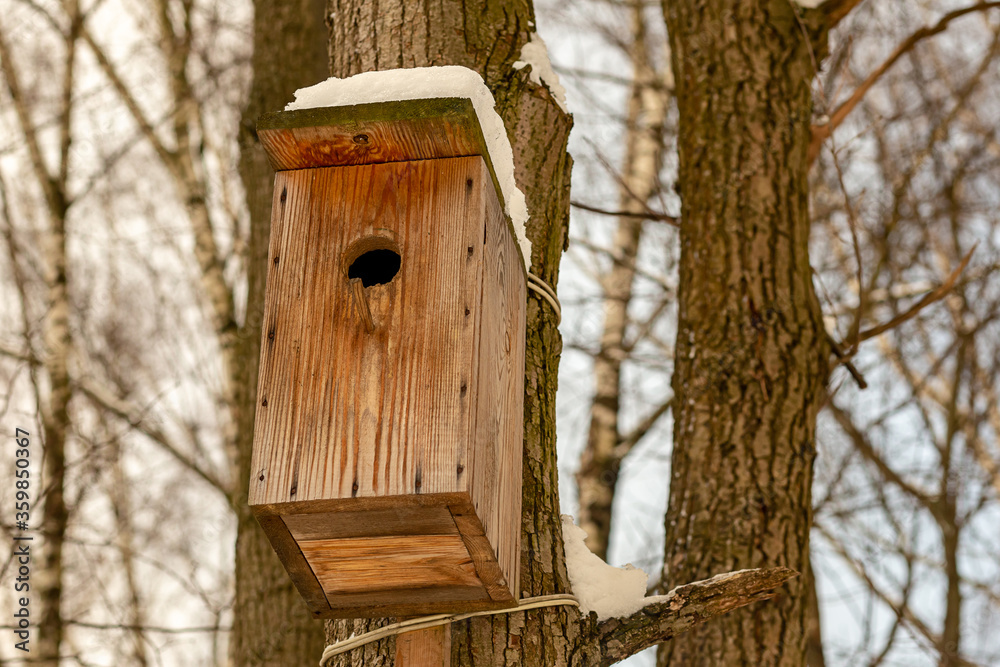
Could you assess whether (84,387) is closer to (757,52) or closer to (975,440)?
(757,52)

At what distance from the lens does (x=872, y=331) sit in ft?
12.3

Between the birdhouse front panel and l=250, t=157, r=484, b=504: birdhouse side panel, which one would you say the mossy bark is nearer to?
the birdhouse front panel

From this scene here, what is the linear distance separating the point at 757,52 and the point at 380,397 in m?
2.56

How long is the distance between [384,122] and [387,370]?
47 centimetres

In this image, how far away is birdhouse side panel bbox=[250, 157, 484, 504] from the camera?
1.90m

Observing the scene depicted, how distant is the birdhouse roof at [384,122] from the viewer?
2055mm

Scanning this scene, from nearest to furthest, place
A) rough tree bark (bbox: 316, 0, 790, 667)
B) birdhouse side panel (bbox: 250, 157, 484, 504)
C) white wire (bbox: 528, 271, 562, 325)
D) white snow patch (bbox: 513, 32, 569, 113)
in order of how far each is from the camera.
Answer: birdhouse side panel (bbox: 250, 157, 484, 504), rough tree bark (bbox: 316, 0, 790, 667), white wire (bbox: 528, 271, 562, 325), white snow patch (bbox: 513, 32, 569, 113)

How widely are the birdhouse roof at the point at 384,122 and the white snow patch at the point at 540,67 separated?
60cm

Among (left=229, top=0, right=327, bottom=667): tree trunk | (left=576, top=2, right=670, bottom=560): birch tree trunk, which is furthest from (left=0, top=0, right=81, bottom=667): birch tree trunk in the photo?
(left=576, top=2, right=670, bottom=560): birch tree trunk

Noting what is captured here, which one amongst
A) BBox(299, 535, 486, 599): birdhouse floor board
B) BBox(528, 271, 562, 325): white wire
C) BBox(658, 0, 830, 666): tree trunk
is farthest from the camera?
BBox(658, 0, 830, 666): tree trunk

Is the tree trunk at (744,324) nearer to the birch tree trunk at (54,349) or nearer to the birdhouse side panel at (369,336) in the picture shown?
the birdhouse side panel at (369,336)

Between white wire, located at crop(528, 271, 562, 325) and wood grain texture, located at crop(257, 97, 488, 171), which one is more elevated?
wood grain texture, located at crop(257, 97, 488, 171)

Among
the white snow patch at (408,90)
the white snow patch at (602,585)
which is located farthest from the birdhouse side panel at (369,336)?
the white snow patch at (602,585)

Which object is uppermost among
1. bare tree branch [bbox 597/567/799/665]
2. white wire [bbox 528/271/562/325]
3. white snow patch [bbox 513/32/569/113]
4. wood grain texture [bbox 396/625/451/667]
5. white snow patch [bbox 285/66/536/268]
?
white snow patch [bbox 513/32/569/113]
